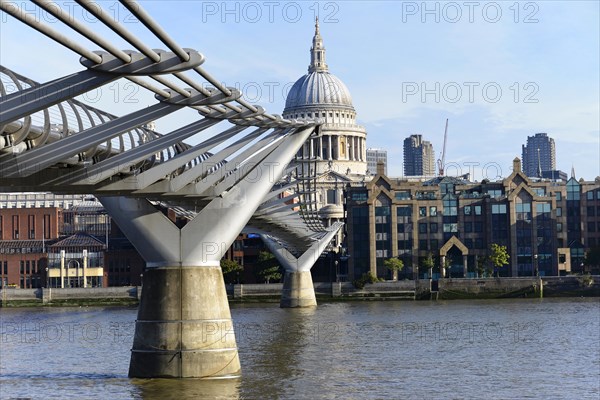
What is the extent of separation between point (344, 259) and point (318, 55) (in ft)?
273

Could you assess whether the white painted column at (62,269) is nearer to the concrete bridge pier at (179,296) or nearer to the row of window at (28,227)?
the row of window at (28,227)

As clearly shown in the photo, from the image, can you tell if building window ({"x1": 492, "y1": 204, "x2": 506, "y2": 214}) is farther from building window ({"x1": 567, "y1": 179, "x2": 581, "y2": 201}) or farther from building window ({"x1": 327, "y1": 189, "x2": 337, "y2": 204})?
building window ({"x1": 327, "y1": 189, "x2": 337, "y2": 204})

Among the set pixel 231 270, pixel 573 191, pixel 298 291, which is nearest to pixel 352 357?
pixel 298 291

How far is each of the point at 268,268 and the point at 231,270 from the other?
342 centimetres

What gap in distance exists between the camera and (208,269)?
105 feet

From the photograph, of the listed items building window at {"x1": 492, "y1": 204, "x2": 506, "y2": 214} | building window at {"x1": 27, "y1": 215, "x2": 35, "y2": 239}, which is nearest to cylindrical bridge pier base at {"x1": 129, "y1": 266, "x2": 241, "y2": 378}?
building window at {"x1": 492, "y1": 204, "x2": 506, "y2": 214}

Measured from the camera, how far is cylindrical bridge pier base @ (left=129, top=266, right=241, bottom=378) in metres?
31.1

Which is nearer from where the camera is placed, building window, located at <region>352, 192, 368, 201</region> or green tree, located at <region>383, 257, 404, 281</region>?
green tree, located at <region>383, 257, 404, 281</region>

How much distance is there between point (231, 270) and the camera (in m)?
107

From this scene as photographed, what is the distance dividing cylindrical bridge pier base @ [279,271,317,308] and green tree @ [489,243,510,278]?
21.3 metres

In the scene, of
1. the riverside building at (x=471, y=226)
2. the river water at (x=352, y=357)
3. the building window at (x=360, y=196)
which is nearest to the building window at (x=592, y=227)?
the riverside building at (x=471, y=226)

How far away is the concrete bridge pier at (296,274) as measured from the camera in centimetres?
8675

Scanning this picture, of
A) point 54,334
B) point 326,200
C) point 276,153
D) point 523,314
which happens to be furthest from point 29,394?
point 326,200

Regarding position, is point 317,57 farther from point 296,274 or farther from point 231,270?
point 296,274
